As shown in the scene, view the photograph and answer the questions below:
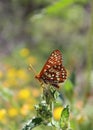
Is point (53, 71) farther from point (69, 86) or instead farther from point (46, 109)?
point (69, 86)

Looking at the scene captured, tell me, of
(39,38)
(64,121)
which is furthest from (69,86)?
(39,38)

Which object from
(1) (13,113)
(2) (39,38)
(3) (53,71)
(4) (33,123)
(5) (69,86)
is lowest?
(4) (33,123)

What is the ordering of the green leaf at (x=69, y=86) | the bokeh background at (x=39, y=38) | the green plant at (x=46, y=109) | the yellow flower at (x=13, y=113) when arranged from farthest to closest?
1. the bokeh background at (x=39, y=38)
2. the yellow flower at (x=13, y=113)
3. the green leaf at (x=69, y=86)
4. the green plant at (x=46, y=109)

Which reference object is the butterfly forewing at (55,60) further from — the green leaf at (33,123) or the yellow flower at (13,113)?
the yellow flower at (13,113)

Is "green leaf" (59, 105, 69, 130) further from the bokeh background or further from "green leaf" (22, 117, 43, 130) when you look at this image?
the bokeh background

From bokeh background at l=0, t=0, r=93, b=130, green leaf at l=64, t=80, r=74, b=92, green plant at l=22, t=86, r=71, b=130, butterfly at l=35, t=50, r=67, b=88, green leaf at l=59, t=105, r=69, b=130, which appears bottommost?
green leaf at l=59, t=105, r=69, b=130

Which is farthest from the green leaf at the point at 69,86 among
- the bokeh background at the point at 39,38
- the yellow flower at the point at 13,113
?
the bokeh background at the point at 39,38

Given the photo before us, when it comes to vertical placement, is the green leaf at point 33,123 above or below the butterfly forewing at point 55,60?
below

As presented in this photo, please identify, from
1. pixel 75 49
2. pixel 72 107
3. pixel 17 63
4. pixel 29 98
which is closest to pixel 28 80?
pixel 17 63

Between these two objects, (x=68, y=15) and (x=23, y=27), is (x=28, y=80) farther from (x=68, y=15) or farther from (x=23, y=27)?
(x=23, y=27)

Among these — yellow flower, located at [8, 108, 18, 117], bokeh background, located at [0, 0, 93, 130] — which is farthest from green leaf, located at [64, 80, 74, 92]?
bokeh background, located at [0, 0, 93, 130]
